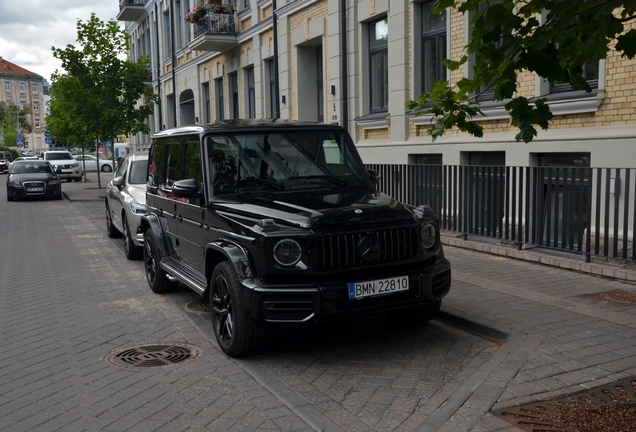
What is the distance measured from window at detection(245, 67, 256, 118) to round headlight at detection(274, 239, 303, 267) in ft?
63.2

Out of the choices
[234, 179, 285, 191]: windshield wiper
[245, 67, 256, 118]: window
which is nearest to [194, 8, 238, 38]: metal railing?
[245, 67, 256, 118]: window

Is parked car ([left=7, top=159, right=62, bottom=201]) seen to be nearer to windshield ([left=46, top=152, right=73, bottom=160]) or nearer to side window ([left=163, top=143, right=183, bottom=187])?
windshield ([left=46, top=152, right=73, bottom=160])

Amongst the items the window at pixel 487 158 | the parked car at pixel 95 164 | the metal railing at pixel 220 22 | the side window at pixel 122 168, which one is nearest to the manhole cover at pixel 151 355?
the side window at pixel 122 168

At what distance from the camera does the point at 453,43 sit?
13.0 metres

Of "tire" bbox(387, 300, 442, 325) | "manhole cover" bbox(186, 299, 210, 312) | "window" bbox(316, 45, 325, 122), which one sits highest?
"window" bbox(316, 45, 325, 122)

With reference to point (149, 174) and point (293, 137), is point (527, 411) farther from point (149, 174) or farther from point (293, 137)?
point (149, 174)

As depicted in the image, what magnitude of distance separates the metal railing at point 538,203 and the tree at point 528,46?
156 inches

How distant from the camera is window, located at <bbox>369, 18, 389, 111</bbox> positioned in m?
15.7

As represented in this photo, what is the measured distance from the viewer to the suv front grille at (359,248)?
207 inches

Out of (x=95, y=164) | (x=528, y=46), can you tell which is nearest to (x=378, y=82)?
(x=528, y=46)

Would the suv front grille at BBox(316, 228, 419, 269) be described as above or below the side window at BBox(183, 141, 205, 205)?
below

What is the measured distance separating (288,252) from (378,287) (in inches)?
30.3

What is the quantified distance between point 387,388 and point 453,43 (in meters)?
9.49

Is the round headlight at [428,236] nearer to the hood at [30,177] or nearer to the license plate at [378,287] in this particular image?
the license plate at [378,287]
